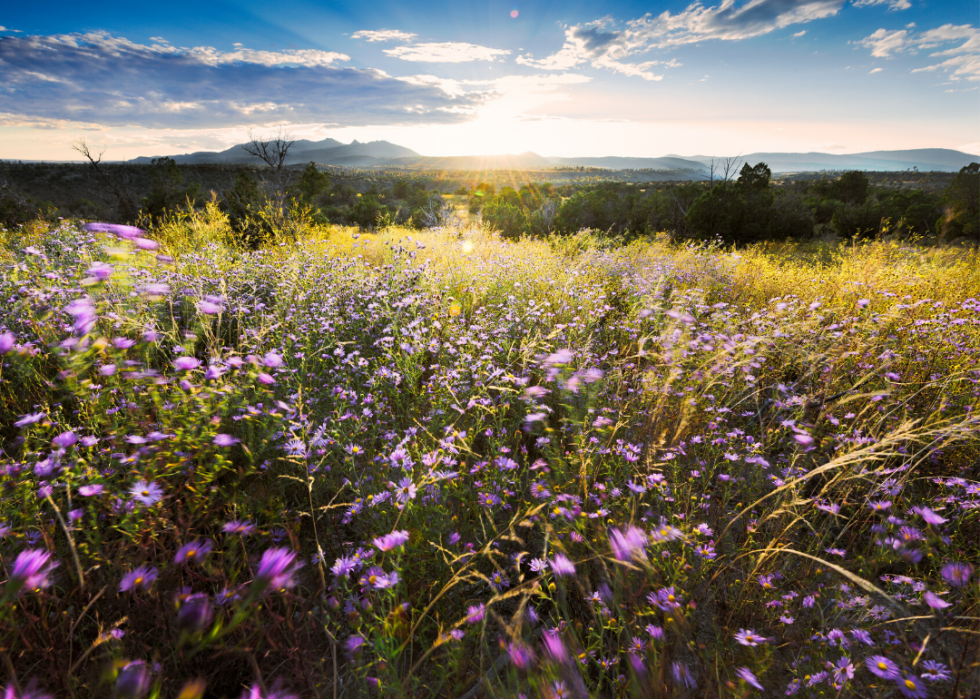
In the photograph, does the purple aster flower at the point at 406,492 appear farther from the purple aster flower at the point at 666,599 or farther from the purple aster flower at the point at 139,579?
the purple aster flower at the point at 666,599

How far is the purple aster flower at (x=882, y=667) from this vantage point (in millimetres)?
1313

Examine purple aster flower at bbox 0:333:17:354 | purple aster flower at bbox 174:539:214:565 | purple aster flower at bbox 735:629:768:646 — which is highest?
purple aster flower at bbox 0:333:17:354

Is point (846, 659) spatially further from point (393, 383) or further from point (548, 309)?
point (548, 309)

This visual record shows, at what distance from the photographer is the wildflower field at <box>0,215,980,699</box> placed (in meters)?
1.34

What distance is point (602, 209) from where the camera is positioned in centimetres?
2114

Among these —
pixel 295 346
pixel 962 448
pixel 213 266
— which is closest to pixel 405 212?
pixel 213 266

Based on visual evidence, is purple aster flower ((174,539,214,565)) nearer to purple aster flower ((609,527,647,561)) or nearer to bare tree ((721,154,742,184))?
purple aster flower ((609,527,647,561))

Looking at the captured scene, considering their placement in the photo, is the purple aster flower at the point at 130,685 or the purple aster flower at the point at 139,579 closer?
the purple aster flower at the point at 130,685

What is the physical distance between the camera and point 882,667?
1.40m

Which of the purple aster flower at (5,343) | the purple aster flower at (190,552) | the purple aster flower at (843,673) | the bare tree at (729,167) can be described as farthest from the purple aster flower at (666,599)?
the bare tree at (729,167)

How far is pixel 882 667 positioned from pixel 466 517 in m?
1.70

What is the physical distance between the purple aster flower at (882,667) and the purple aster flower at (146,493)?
2596 mm

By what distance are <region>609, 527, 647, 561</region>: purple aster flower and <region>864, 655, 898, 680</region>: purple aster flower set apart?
0.80m

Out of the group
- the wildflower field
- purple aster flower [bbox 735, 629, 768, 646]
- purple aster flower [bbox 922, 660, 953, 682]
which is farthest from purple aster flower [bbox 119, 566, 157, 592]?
purple aster flower [bbox 922, 660, 953, 682]
